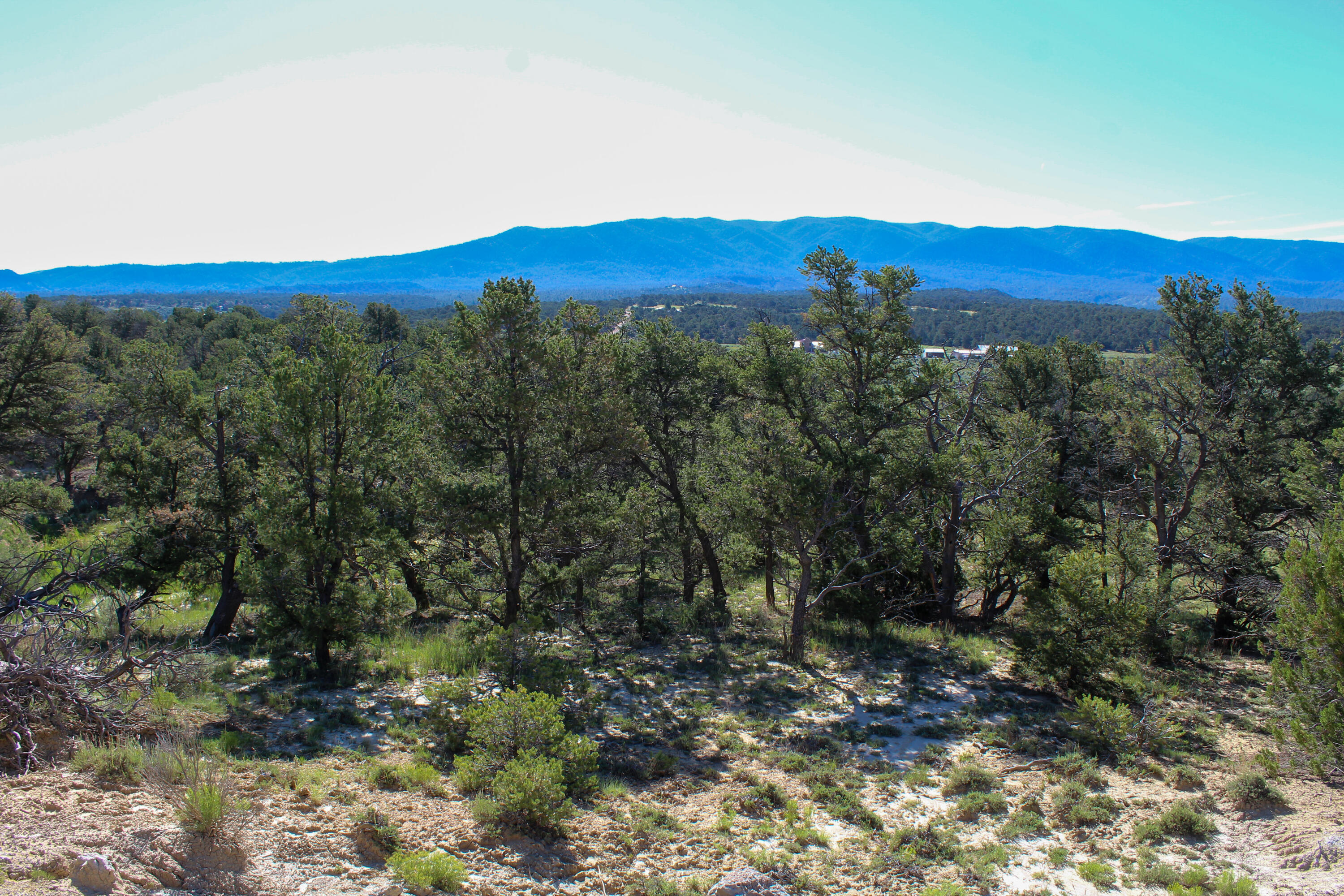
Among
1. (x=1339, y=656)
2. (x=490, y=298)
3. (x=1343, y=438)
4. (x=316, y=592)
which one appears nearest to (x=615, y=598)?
(x=316, y=592)

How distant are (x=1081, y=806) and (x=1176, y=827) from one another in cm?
115

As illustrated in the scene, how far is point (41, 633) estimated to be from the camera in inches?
323

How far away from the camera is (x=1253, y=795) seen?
33.1 ft

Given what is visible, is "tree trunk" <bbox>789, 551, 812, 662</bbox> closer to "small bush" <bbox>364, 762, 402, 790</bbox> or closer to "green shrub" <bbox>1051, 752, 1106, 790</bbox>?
"green shrub" <bbox>1051, 752, 1106, 790</bbox>

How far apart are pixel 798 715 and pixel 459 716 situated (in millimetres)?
6900

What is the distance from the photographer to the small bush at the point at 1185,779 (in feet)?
35.8

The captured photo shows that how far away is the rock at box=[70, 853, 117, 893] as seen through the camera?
18.2 ft

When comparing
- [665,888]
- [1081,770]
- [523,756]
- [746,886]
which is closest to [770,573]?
[1081,770]

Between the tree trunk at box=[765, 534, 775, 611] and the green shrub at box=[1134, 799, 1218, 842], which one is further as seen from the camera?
the tree trunk at box=[765, 534, 775, 611]

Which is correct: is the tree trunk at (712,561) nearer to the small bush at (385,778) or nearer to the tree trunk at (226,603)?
the small bush at (385,778)

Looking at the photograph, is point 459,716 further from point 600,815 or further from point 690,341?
point 690,341

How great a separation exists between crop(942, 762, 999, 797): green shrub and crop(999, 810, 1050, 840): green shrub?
957mm

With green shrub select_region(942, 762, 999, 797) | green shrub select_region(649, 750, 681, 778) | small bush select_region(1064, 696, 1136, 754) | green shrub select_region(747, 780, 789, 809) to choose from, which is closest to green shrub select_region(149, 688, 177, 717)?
green shrub select_region(649, 750, 681, 778)

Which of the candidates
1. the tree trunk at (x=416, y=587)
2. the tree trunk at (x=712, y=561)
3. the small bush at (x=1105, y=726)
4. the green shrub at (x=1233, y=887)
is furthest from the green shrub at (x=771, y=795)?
the tree trunk at (x=416, y=587)
